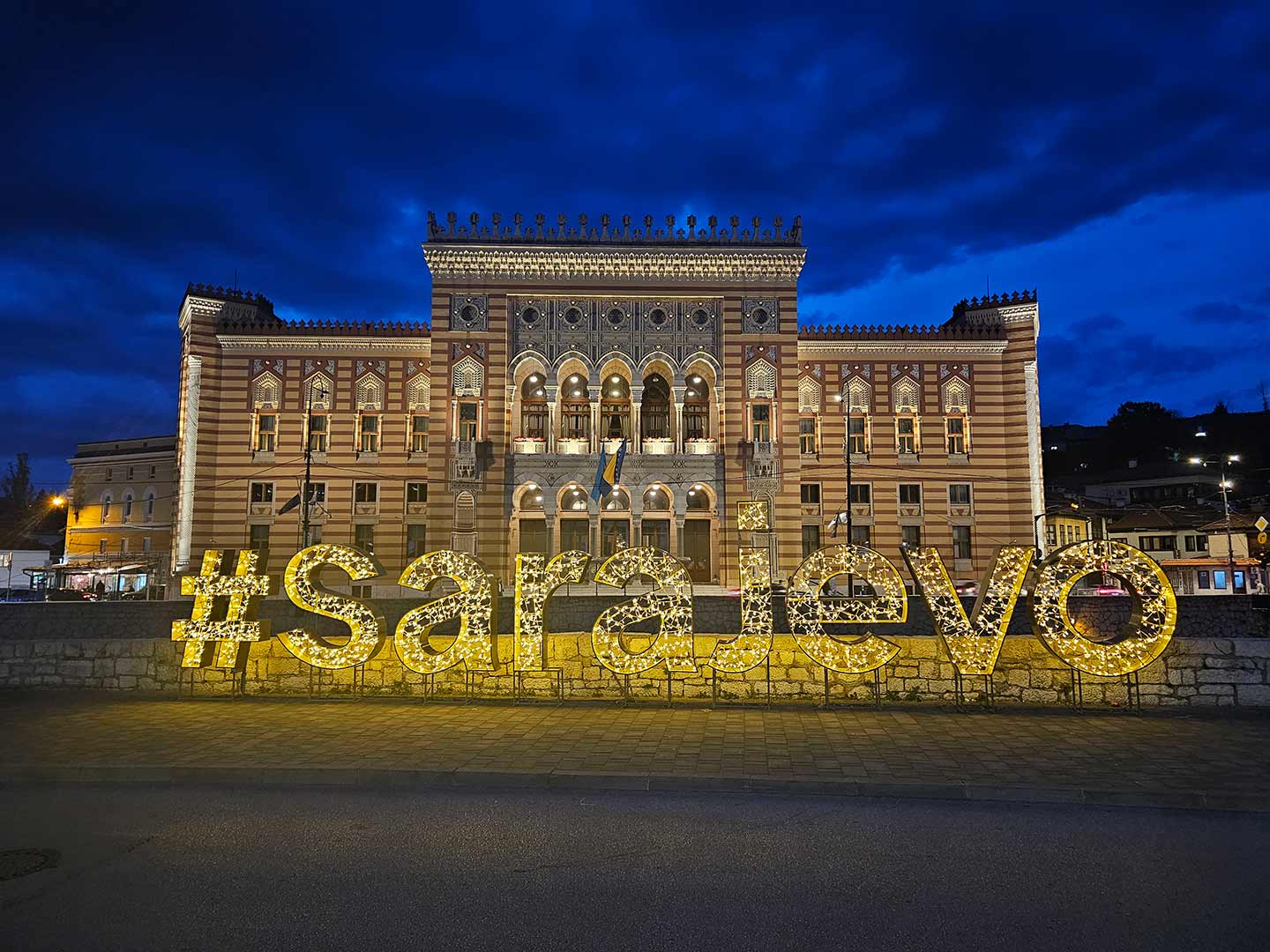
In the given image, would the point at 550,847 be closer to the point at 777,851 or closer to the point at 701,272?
the point at 777,851

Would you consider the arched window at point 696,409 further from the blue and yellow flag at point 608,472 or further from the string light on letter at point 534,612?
the string light on letter at point 534,612

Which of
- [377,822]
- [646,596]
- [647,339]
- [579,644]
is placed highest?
[647,339]

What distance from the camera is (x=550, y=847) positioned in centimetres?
682

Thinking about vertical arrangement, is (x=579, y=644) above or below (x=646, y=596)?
below

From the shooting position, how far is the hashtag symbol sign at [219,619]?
12844 mm

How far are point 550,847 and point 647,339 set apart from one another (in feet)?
104

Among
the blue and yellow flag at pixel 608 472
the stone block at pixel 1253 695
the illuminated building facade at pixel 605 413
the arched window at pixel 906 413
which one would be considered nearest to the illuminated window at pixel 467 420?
the illuminated building facade at pixel 605 413

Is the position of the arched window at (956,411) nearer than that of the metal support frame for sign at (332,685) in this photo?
No

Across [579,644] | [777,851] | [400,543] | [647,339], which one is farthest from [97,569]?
[777,851]

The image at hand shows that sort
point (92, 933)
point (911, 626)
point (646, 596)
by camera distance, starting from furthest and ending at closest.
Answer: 1. point (911, 626)
2. point (646, 596)
3. point (92, 933)

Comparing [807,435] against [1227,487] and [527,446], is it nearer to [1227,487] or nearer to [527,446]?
[527,446]

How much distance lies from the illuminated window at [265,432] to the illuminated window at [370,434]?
4.28 metres

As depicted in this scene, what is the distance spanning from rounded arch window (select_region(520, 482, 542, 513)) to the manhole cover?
2962 cm

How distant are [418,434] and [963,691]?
1270 inches
